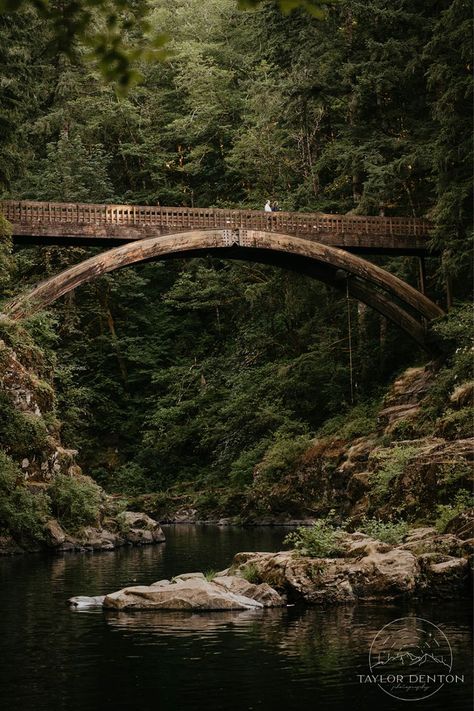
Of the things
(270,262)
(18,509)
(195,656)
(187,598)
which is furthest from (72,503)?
(195,656)

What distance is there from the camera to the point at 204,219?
2622 cm

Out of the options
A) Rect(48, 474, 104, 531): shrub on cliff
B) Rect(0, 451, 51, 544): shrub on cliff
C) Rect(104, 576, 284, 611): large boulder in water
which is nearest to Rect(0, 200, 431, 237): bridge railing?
Rect(0, 451, 51, 544): shrub on cliff

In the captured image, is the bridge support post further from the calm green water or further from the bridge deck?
the calm green water

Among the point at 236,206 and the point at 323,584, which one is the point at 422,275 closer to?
the point at 236,206

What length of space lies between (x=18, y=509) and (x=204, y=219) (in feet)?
32.7

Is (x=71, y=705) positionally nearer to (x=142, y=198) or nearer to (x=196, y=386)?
(x=196, y=386)

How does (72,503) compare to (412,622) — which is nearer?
(412,622)

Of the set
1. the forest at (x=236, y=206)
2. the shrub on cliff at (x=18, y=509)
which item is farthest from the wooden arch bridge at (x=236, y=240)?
the shrub on cliff at (x=18, y=509)

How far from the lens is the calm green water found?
7.68 metres

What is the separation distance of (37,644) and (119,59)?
7.78 metres

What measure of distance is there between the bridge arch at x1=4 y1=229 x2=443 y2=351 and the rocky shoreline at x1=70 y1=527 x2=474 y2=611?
11.8 metres

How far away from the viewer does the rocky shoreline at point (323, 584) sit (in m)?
12.5

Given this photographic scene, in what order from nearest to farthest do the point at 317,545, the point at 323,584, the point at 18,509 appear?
the point at 323,584 → the point at 317,545 → the point at 18,509

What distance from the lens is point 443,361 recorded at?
26984 millimetres
